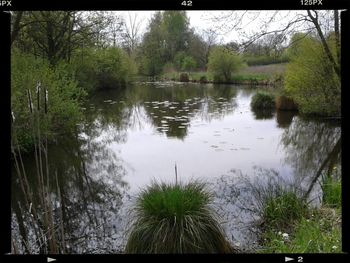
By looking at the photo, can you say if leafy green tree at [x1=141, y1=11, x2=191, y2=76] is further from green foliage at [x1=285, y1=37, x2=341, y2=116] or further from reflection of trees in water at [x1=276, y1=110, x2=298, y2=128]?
reflection of trees in water at [x1=276, y1=110, x2=298, y2=128]

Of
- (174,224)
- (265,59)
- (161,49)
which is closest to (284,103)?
(265,59)

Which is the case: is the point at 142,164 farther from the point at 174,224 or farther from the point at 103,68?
the point at 174,224

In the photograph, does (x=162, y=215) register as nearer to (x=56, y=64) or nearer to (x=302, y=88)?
(x=56, y=64)

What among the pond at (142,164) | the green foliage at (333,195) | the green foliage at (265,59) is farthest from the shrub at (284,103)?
Answer: the green foliage at (333,195)

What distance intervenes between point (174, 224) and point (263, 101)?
38.0ft

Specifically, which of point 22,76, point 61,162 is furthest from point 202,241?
point 61,162

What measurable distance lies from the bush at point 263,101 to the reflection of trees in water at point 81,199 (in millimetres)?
9029

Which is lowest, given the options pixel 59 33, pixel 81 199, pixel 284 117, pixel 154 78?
pixel 81 199

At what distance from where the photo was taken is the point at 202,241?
9.46 ft

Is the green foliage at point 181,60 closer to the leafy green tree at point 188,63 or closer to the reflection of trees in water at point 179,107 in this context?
the leafy green tree at point 188,63

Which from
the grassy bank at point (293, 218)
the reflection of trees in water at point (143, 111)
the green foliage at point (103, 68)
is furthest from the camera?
the reflection of trees in water at point (143, 111)

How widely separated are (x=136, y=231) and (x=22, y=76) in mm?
1718

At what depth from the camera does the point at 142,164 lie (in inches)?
211

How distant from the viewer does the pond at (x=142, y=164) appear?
384cm
